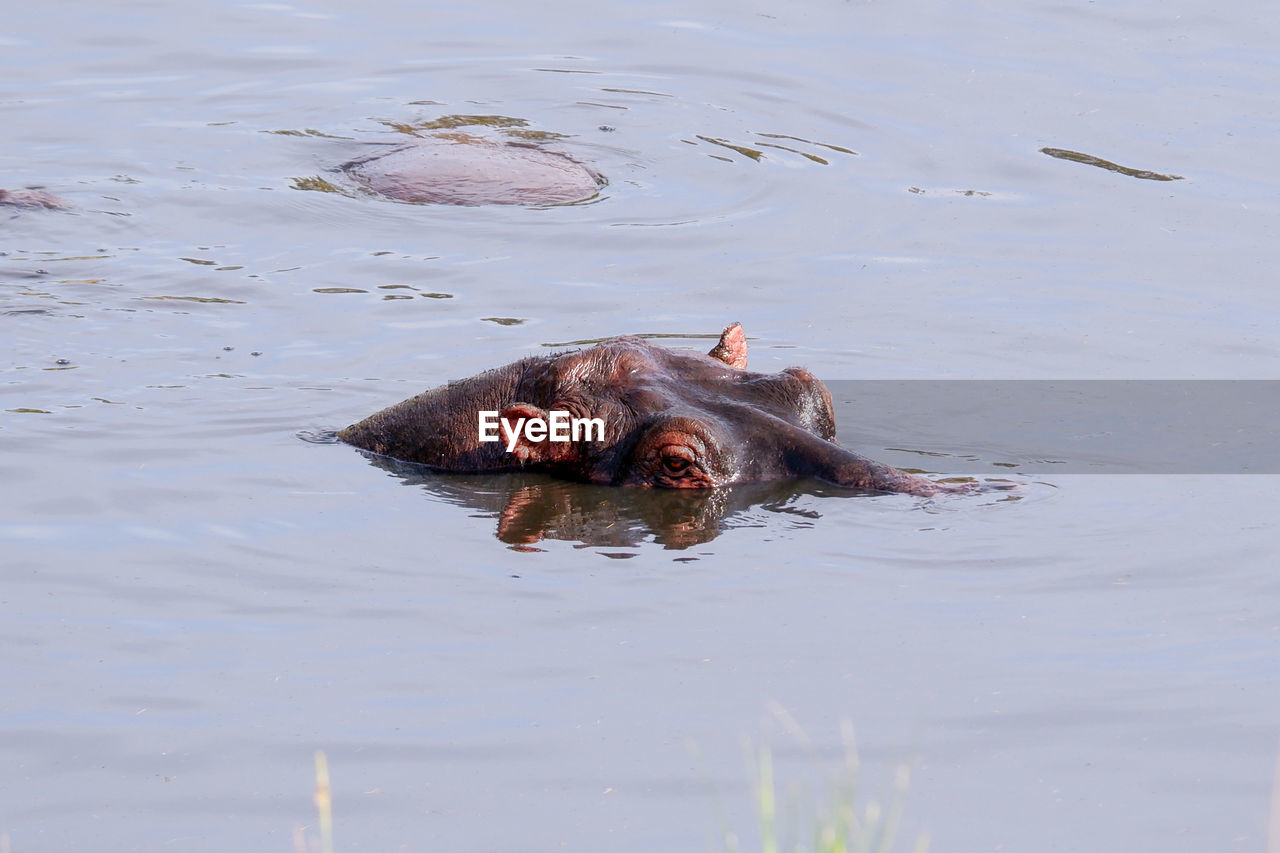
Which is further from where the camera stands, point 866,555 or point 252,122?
point 252,122

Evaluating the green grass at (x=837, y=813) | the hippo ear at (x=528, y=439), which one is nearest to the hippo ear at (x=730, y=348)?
the hippo ear at (x=528, y=439)

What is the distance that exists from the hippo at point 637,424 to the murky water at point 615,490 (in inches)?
6.0

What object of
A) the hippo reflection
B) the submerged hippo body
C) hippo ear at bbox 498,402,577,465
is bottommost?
the hippo reflection

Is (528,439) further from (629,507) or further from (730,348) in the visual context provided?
(730,348)

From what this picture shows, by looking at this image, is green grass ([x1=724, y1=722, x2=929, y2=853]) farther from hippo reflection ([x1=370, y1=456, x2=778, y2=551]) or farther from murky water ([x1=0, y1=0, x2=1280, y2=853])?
hippo reflection ([x1=370, y1=456, x2=778, y2=551])

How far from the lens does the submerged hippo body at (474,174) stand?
13461mm

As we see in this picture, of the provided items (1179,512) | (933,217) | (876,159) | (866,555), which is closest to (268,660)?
(866,555)

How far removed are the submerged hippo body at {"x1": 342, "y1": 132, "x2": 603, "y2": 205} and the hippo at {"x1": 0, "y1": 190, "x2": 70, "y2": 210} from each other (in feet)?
7.20

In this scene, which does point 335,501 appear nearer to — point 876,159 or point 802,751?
point 802,751

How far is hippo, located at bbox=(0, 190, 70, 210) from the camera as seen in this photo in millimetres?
12938

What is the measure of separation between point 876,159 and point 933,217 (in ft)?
5.03

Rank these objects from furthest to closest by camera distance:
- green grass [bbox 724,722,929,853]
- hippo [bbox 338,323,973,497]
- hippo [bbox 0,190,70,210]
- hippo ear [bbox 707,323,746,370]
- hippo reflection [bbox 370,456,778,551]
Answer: hippo [bbox 0,190,70,210] → hippo ear [bbox 707,323,746,370] → hippo [bbox 338,323,973,497] → hippo reflection [bbox 370,456,778,551] → green grass [bbox 724,722,929,853]

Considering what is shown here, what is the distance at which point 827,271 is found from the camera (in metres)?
12.1

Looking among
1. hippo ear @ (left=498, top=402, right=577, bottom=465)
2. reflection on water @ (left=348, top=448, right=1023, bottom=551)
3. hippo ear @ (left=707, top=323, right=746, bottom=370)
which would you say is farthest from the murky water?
hippo ear @ (left=707, top=323, right=746, bottom=370)
